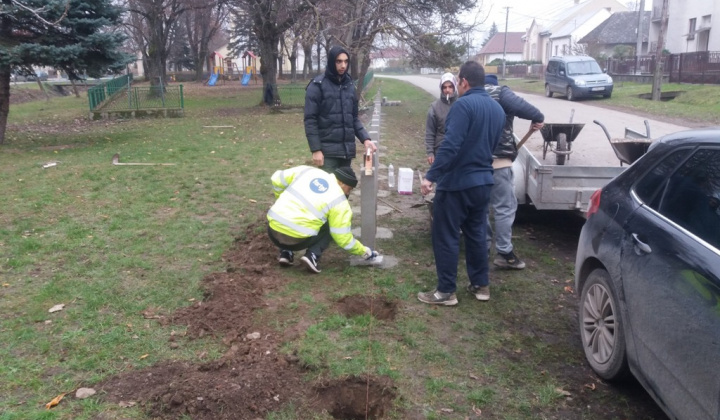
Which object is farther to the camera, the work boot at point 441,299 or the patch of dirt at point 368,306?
the work boot at point 441,299

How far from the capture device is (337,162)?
6191 millimetres

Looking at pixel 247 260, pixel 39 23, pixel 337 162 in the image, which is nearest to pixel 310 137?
pixel 337 162

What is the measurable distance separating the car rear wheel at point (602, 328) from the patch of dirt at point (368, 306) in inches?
58.1

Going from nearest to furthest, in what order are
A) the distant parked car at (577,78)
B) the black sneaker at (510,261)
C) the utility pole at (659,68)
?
the black sneaker at (510,261)
the utility pole at (659,68)
the distant parked car at (577,78)

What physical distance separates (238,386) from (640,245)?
2.49 meters

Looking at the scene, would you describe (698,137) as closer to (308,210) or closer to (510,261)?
(510,261)

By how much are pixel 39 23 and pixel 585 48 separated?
145 ft

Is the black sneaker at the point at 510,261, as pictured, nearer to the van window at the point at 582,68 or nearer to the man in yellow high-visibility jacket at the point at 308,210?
the man in yellow high-visibility jacket at the point at 308,210

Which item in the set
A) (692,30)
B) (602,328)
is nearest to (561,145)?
(602,328)

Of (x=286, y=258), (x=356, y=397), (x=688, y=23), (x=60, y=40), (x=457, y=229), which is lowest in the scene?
(x=356, y=397)

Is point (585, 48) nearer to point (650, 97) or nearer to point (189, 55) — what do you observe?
point (650, 97)

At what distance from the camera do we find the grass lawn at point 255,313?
3.59m

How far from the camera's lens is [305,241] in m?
5.48

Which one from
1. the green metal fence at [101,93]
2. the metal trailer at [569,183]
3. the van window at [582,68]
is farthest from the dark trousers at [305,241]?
the van window at [582,68]
